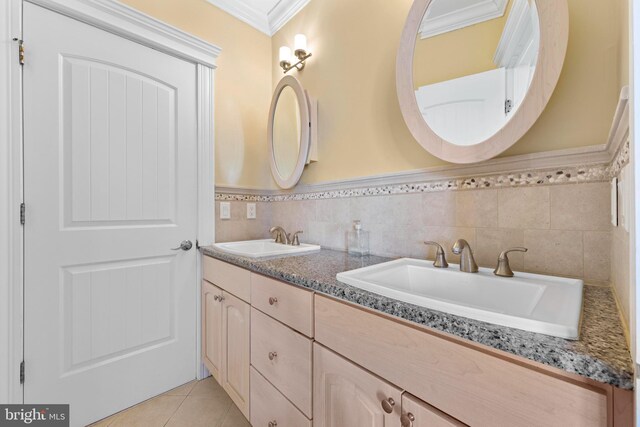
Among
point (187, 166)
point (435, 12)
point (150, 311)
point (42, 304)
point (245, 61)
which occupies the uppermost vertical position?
point (245, 61)

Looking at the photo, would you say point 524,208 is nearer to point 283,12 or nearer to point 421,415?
point 421,415

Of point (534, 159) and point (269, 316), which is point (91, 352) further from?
point (534, 159)

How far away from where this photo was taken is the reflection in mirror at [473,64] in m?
0.89

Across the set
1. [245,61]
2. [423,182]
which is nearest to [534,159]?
[423,182]

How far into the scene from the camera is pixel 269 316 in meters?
1.06

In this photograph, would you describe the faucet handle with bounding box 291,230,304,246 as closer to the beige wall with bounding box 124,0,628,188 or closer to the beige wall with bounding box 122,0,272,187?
the beige wall with bounding box 124,0,628,188

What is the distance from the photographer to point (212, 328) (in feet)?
5.10

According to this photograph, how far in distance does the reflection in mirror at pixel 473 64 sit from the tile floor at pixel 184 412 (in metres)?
1.74

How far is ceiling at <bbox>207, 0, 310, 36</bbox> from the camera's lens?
73.9 inches

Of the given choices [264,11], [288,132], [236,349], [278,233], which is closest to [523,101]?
[288,132]

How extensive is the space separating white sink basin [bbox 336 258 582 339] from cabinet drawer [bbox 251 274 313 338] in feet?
0.56

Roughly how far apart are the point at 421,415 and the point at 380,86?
1.34m

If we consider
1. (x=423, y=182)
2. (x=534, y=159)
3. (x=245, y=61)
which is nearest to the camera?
(x=534, y=159)

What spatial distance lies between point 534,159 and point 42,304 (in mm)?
2146
